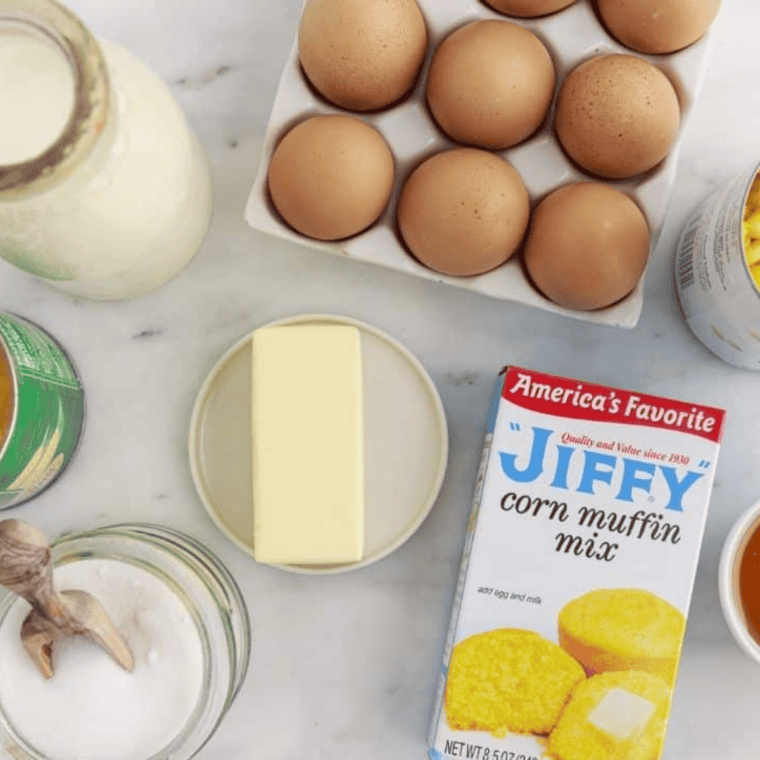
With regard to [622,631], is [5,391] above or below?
above

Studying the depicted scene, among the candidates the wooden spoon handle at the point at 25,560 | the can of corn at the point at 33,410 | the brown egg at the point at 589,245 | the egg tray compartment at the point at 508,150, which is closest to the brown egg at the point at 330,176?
the egg tray compartment at the point at 508,150

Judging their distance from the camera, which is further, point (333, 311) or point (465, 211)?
point (333, 311)

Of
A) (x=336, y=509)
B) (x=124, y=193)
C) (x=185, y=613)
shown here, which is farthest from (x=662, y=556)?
(x=124, y=193)

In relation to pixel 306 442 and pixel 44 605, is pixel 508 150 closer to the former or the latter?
pixel 306 442

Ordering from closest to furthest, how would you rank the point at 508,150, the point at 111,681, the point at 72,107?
the point at 72,107
the point at 111,681
the point at 508,150

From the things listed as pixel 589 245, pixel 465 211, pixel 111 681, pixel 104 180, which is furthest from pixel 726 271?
pixel 111 681

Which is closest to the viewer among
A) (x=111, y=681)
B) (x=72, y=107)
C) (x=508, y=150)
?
(x=72, y=107)

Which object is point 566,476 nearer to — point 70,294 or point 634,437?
point 634,437
